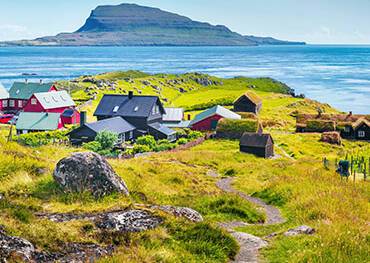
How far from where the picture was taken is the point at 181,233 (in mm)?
12039

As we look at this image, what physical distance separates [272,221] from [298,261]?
774 cm

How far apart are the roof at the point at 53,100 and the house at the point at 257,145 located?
1580 inches

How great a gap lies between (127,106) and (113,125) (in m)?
8.00

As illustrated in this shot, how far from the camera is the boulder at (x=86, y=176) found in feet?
48.3

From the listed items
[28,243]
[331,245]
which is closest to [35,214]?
[28,243]

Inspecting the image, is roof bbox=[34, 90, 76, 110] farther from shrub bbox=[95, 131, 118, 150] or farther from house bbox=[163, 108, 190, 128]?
shrub bbox=[95, 131, 118, 150]

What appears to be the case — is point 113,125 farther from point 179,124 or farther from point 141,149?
point 179,124

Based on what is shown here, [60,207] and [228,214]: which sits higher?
[60,207]

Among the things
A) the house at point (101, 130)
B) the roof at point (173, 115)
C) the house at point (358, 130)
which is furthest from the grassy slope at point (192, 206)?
the house at point (358, 130)

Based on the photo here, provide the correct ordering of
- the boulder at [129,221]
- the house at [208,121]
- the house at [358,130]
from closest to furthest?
the boulder at [129,221] < the house at [208,121] < the house at [358,130]

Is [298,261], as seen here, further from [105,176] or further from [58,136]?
[58,136]

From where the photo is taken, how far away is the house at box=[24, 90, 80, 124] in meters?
80.1

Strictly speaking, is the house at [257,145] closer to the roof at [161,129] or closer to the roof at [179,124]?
the roof at [161,129]

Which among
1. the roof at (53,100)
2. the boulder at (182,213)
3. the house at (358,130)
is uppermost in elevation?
the boulder at (182,213)
